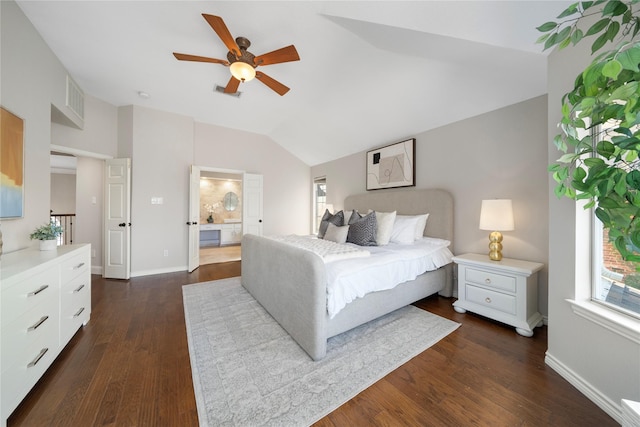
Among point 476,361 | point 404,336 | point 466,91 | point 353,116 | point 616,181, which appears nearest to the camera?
point 616,181

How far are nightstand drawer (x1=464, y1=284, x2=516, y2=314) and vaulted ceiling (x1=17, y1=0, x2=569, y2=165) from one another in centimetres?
201

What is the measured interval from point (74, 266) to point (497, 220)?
3.96 metres

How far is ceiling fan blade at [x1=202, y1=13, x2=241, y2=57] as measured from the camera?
1.65m

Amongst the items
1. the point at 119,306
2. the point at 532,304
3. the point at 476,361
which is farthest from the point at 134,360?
the point at 532,304

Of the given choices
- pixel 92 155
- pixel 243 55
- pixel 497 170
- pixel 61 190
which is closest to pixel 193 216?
pixel 92 155

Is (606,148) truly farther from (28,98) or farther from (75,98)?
(75,98)

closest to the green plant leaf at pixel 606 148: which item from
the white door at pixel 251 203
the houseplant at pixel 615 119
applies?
the houseplant at pixel 615 119

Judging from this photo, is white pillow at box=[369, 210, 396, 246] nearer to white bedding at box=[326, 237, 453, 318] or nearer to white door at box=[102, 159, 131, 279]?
white bedding at box=[326, 237, 453, 318]

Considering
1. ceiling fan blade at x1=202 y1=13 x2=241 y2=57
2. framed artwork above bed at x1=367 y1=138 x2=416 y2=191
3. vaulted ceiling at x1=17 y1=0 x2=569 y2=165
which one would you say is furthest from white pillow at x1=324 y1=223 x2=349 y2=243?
ceiling fan blade at x1=202 y1=13 x2=241 y2=57

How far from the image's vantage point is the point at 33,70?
2.11m

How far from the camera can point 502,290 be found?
2.09 meters

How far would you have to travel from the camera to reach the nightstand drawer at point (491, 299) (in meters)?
2.04

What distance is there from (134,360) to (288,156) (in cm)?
482

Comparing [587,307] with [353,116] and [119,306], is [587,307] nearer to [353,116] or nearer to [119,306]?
[353,116]
